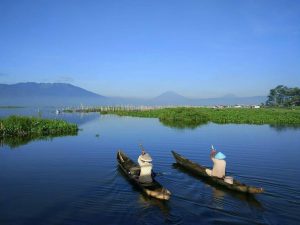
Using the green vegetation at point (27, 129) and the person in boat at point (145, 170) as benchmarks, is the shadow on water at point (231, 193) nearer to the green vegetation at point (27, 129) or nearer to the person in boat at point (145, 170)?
the person in boat at point (145, 170)

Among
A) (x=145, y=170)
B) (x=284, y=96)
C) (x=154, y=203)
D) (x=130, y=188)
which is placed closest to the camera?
(x=154, y=203)

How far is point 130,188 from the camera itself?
1534 centimetres

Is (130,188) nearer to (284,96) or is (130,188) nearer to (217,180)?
(217,180)

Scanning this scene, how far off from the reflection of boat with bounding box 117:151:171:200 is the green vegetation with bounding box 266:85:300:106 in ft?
297

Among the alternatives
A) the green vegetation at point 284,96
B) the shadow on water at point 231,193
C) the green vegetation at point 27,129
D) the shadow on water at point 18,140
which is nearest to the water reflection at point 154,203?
the shadow on water at point 231,193

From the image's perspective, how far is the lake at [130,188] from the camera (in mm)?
11742

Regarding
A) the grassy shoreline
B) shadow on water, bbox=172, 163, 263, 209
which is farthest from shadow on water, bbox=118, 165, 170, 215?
the grassy shoreline

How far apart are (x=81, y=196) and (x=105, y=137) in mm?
19374

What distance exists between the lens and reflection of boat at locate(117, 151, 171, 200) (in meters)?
12.8

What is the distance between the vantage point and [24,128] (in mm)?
33094

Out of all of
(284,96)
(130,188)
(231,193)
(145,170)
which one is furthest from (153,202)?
(284,96)

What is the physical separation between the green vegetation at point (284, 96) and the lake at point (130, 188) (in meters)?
77.2

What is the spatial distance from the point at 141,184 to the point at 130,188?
122 cm

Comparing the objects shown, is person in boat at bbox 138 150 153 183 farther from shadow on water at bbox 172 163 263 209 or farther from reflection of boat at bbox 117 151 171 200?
shadow on water at bbox 172 163 263 209
